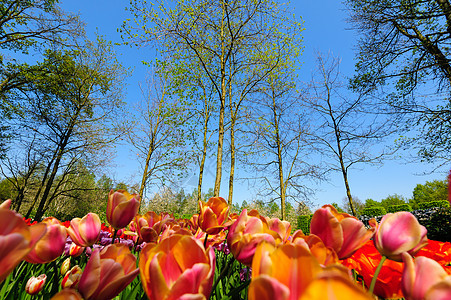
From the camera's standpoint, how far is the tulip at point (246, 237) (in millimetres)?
641

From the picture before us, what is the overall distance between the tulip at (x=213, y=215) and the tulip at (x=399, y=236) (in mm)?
594

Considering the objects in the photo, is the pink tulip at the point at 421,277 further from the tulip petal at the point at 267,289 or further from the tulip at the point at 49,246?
the tulip at the point at 49,246

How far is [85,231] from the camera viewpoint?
35.9 inches

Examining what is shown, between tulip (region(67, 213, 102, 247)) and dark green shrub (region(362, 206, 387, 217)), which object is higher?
dark green shrub (region(362, 206, 387, 217))

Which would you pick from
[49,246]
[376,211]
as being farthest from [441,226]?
[376,211]

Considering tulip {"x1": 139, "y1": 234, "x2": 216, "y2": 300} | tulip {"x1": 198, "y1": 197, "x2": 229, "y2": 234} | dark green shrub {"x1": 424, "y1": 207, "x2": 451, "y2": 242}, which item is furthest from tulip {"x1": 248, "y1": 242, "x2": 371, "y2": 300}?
dark green shrub {"x1": 424, "y1": 207, "x2": 451, "y2": 242}

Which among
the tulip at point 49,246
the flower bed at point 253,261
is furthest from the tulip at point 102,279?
the tulip at point 49,246

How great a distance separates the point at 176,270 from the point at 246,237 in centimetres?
26

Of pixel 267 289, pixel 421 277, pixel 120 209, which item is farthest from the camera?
pixel 120 209

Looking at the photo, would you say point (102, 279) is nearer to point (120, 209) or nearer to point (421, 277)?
point (120, 209)

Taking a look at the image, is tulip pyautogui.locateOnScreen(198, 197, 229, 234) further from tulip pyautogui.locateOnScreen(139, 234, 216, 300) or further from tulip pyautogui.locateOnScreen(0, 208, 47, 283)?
tulip pyautogui.locateOnScreen(0, 208, 47, 283)

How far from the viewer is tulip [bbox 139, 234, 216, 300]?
39cm

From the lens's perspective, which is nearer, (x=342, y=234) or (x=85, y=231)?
(x=342, y=234)

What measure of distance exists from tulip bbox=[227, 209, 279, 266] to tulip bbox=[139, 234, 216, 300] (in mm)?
221
